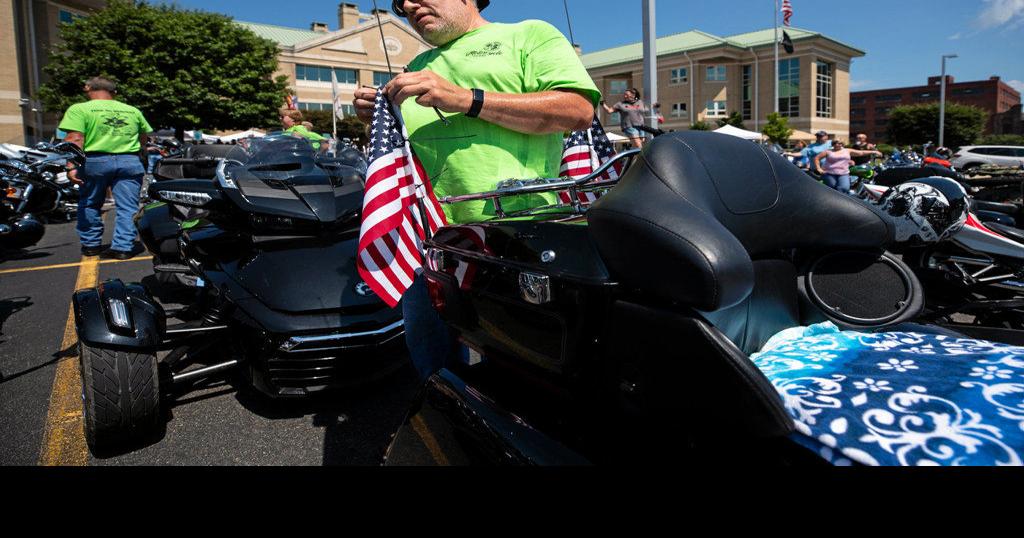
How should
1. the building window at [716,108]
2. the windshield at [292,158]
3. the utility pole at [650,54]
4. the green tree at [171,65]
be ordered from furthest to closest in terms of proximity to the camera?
the building window at [716,108], the green tree at [171,65], the utility pole at [650,54], the windshield at [292,158]

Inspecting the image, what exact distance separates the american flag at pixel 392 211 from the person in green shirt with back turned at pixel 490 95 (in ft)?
0.17

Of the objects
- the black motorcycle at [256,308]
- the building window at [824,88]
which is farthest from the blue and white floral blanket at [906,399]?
the building window at [824,88]

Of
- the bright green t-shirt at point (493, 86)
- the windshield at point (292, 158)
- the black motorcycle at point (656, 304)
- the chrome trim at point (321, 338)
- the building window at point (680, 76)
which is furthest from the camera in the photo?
the building window at point (680, 76)

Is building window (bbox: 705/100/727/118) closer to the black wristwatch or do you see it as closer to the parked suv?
the parked suv

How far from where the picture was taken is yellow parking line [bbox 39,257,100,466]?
235 cm

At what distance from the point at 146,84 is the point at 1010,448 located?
3505cm

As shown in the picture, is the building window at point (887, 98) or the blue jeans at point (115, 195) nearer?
the blue jeans at point (115, 195)

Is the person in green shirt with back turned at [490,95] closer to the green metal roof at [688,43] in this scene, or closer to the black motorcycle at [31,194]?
the black motorcycle at [31,194]

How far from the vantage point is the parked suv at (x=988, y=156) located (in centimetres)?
2333

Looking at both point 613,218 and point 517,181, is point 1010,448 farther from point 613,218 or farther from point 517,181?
point 517,181

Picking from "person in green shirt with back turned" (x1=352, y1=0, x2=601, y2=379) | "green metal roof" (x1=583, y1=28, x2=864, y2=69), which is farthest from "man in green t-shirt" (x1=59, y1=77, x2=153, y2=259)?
"green metal roof" (x1=583, y1=28, x2=864, y2=69)

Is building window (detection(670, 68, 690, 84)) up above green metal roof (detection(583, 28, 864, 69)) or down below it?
below

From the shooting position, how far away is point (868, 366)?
107 centimetres

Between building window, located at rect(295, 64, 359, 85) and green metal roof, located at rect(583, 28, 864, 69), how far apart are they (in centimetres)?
2237
